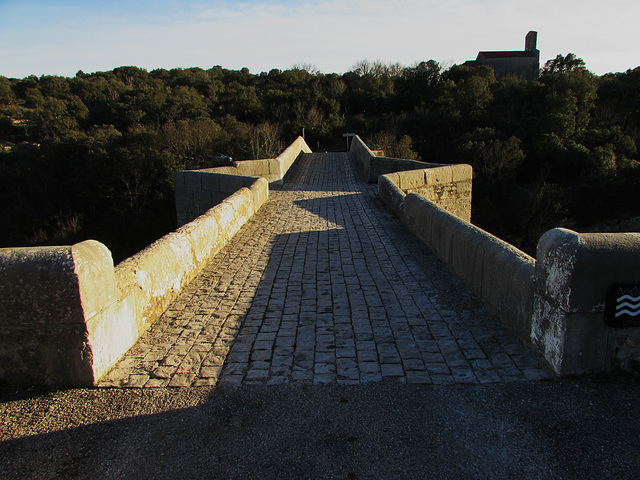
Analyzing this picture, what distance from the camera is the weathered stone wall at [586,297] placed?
2.84 m

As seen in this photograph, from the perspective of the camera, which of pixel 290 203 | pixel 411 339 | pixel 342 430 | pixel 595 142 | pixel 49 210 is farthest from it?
pixel 595 142

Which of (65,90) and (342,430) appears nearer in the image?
(342,430)

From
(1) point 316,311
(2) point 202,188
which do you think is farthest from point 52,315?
(2) point 202,188

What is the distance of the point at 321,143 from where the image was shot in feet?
133

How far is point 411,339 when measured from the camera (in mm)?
3783

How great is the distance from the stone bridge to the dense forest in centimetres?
1873

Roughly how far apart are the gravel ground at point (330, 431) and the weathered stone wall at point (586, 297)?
0.53ft

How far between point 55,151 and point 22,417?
121ft

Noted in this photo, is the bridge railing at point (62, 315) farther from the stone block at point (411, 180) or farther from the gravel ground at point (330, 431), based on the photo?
the stone block at point (411, 180)

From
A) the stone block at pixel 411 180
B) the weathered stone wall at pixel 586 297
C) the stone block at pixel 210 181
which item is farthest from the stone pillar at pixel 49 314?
the stone block at pixel 411 180

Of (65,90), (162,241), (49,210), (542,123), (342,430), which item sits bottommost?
(49,210)

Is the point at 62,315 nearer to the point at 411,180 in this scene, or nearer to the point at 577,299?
the point at 577,299

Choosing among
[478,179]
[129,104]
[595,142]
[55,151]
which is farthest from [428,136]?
[55,151]

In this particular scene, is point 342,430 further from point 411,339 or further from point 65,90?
point 65,90
